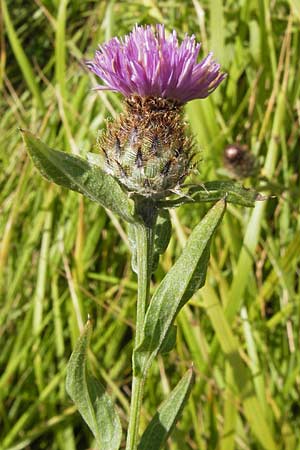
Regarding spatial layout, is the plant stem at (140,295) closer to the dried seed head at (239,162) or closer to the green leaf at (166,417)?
the green leaf at (166,417)

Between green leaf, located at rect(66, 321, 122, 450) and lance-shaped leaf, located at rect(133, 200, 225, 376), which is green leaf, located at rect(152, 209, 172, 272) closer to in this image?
lance-shaped leaf, located at rect(133, 200, 225, 376)

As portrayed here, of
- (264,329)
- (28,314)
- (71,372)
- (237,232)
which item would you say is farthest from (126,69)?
(28,314)

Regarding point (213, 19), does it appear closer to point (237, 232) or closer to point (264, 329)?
point (237, 232)

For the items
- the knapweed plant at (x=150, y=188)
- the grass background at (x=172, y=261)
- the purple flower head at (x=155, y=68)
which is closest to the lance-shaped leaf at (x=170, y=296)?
the knapweed plant at (x=150, y=188)

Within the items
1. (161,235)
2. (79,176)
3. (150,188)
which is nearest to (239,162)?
(161,235)

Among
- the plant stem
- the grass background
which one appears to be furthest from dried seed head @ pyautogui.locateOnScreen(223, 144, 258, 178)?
the plant stem

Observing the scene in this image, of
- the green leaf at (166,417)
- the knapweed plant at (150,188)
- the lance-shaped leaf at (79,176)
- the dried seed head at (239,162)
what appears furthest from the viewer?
the dried seed head at (239,162)
